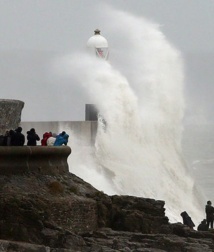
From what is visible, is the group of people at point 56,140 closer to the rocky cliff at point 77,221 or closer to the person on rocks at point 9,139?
the rocky cliff at point 77,221

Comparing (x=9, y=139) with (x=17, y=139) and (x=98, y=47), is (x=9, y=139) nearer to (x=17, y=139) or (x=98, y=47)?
(x=17, y=139)

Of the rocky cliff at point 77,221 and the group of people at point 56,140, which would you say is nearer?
the rocky cliff at point 77,221

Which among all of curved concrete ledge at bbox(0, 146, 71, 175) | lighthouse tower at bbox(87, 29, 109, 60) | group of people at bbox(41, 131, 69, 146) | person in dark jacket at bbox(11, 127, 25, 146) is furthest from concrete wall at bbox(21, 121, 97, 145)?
person in dark jacket at bbox(11, 127, 25, 146)

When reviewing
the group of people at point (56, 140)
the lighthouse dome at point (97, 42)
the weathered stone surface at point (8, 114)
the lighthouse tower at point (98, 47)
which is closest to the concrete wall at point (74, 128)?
the lighthouse tower at point (98, 47)

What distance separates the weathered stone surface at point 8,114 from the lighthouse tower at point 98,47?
40.4 ft

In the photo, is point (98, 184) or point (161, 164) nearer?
point (98, 184)

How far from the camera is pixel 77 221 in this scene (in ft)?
44.3

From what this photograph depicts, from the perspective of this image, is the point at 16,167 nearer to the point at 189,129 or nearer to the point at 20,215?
the point at 20,215

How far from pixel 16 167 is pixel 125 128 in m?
11.5

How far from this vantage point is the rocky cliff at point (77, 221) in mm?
12609

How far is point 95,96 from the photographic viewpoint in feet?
82.6

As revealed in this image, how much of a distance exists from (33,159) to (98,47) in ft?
43.5

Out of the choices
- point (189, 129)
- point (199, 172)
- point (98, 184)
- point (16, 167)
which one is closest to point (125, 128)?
point (98, 184)

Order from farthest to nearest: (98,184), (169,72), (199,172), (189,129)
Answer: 1. (189,129)
2. (199,172)
3. (169,72)
4. (98,184)
